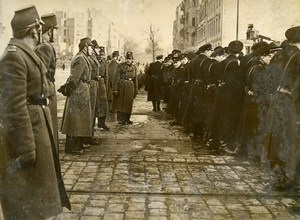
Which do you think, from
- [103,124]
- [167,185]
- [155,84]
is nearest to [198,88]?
[103,124]

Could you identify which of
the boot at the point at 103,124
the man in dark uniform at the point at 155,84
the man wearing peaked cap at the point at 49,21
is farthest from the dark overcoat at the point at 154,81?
the man wearing peaked cap at the point at 49,21

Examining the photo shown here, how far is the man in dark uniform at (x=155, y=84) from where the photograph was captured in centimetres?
1700

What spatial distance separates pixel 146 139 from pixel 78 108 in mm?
2434

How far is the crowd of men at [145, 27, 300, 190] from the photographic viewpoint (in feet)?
19.6

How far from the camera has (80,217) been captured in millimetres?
5105

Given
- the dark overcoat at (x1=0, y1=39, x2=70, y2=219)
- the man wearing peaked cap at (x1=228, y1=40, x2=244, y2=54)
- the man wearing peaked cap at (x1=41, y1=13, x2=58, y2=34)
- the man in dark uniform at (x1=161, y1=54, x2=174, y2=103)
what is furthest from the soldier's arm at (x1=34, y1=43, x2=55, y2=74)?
the man in dark uniform at (x1=161, y1=54, x2=174, y2=103)

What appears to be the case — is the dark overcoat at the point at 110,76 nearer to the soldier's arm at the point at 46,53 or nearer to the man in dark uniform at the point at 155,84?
the man in dark uniform at the point at 155,84

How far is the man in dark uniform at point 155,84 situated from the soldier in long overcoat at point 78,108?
8.33 meters

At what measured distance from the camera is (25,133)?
401 cm

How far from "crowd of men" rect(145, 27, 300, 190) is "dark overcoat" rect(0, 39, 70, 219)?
3103mm

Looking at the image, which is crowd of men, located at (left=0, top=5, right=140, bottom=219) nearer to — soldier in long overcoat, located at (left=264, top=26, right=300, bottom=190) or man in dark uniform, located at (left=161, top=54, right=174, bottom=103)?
soldier in long overcoat, located at (left=264, top=26, right=300, bottom=190)

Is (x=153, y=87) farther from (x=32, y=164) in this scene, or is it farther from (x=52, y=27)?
(x=32, y=164)

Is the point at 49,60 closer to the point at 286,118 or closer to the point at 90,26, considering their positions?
the point at 286,118

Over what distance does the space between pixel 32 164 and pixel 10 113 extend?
0.54m
